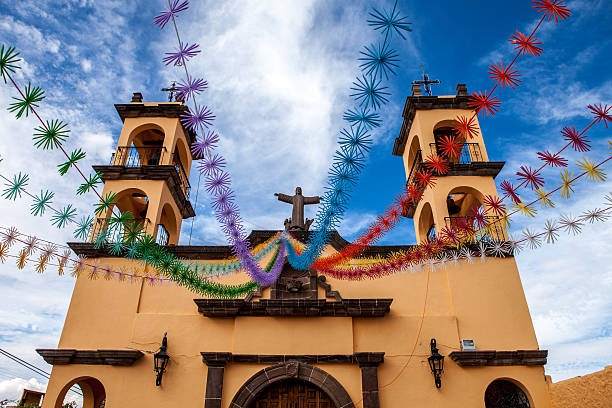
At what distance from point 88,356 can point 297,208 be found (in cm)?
571

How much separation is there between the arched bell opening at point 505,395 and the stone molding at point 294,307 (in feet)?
9.60

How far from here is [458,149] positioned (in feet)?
37.7

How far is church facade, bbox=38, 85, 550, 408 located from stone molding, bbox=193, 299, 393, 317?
0.08ft

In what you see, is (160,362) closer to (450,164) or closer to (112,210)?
(112,210)

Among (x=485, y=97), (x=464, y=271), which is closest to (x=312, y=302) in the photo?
(x=464, y=271)

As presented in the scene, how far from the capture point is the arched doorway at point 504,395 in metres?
9.21

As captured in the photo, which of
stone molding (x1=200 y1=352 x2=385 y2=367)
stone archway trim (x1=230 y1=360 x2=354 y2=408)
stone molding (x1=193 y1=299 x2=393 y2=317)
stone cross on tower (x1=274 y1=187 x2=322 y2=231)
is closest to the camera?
stone archway trim (x1=230 y1=360 x2=354 y2=408)

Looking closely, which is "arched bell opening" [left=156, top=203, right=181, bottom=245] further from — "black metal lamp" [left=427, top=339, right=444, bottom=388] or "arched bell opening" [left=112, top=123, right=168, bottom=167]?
"black metal lamp" [left=427, top=339, right=444, bottom=388]

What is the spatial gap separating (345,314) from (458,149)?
5.47 meters

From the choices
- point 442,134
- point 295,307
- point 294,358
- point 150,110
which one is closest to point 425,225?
point 442,134

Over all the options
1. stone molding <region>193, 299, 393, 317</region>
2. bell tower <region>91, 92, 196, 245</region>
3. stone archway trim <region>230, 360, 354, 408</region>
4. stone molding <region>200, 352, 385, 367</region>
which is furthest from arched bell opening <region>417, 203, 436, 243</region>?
bell tower <region>91, 92, 196, 245</region>

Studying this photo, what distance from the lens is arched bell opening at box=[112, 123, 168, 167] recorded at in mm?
12281

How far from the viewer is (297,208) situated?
1048cm

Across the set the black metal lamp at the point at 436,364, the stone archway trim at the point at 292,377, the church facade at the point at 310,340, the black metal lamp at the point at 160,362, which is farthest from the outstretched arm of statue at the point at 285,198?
the black metal lamp at the point at 436,364
